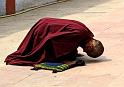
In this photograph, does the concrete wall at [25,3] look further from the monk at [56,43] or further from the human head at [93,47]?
the human head at [93,47]

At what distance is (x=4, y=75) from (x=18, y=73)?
0.22m

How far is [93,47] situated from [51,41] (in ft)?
2.25

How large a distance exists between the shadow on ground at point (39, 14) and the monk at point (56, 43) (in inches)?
125

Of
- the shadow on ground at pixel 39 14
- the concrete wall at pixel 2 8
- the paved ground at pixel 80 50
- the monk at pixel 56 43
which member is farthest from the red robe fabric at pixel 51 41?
the concrete wall at pixel 2 8

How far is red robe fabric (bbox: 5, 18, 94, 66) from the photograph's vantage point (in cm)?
755

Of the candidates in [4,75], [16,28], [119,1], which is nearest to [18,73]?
[4,75]

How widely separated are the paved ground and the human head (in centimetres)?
16

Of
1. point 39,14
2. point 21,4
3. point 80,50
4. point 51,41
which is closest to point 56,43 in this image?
point 51,41

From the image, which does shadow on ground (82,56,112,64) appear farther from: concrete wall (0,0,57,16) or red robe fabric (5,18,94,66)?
concrete wall (0,0,57,16)

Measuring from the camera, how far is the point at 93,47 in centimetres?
762

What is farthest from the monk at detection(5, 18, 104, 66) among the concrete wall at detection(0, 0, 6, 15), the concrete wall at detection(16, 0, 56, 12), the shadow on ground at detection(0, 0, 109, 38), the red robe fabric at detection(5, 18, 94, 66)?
the concrete wall at detection(16, 0, 56, 12)

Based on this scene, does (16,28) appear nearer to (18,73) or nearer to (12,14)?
(12,14)

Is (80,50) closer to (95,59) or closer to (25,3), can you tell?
(95,59)

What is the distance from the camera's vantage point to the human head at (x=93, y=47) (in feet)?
25.0
